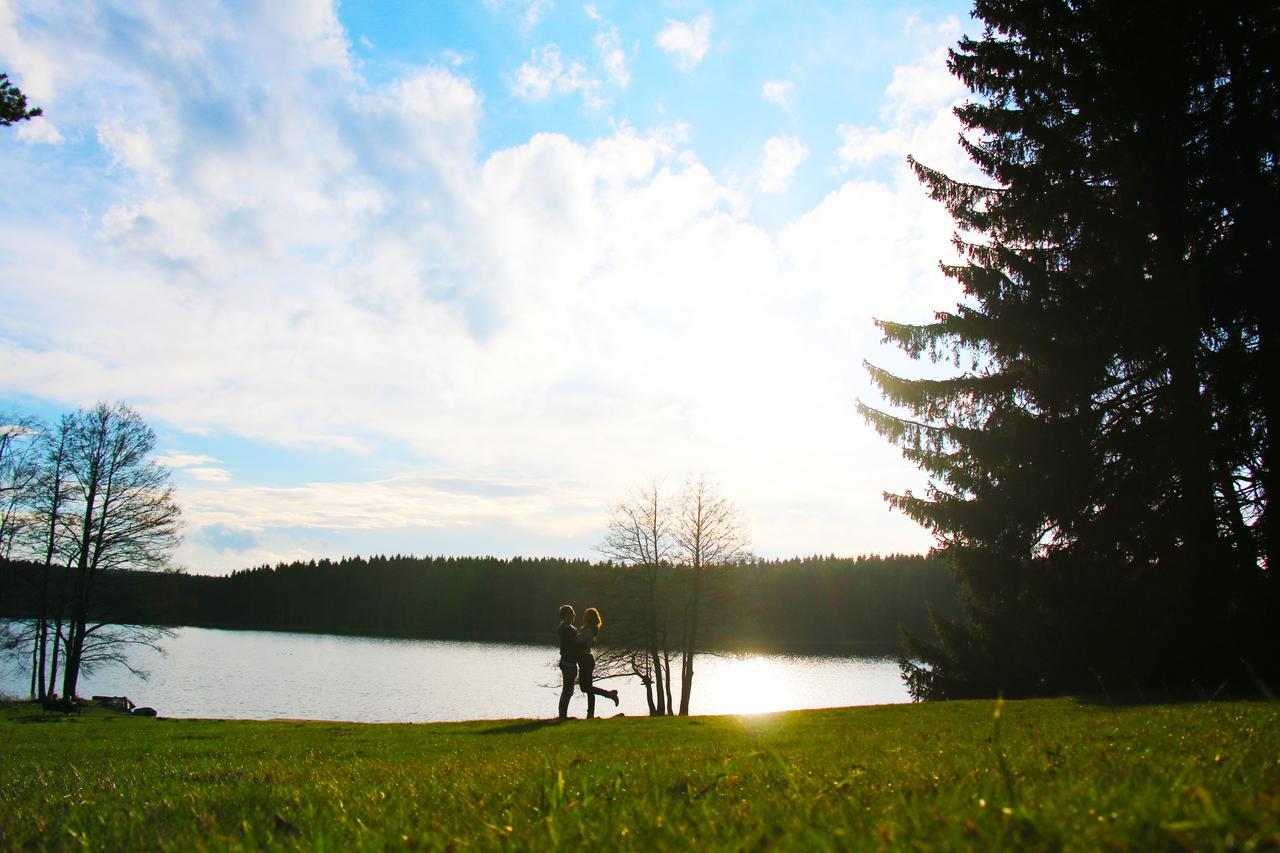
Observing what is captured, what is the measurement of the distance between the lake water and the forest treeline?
4854 mm

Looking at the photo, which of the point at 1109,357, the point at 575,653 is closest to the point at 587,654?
the point at 575,653

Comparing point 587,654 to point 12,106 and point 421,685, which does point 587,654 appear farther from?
point 421,685

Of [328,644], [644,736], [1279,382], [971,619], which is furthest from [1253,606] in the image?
[328,644]

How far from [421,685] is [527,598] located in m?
73.8

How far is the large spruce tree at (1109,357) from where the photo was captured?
1501cm

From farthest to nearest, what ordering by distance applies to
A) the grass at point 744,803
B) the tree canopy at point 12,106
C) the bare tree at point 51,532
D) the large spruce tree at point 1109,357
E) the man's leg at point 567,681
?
the bare tree at point 51,532, the man's leg at point 567,681, the large spruce tree at point 1109,357, the tree canopy at point 12,106, the grass at point 744,803

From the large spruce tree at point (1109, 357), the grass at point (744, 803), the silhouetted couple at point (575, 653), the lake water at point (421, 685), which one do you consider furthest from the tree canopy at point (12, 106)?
the lake water at point (421, 685)

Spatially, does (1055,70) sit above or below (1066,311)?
above

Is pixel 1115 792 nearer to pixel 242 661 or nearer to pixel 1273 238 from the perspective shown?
pixel 1273 238

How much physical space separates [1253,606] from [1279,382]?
411 cm

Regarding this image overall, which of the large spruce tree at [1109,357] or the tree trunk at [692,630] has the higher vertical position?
the large spruce tree at [1109,357]

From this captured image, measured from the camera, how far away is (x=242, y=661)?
67.2 meters

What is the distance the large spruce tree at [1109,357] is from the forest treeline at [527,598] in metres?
22.3

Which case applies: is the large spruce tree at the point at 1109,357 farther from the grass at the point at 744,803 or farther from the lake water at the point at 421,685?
the lake water at the point at 421,685
